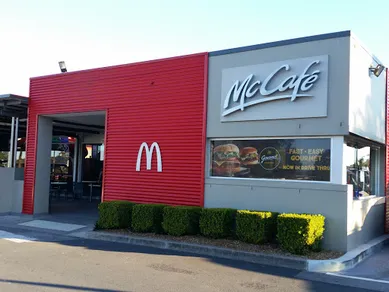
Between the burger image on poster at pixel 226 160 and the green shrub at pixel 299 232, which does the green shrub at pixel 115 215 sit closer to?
the burger image on poster at pixel 226 160

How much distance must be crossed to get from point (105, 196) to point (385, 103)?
347 inches

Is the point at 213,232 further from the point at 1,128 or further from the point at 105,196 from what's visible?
the point at 1,128

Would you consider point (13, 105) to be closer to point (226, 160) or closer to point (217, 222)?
point (226, 160)

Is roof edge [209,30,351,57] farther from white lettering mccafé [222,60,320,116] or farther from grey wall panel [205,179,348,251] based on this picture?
grey wall panel [205,179,348,251]

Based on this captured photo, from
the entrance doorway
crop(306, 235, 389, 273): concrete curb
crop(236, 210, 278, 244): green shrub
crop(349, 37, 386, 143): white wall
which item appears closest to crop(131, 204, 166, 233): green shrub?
crop(236, 210, 278, 244): green shrub

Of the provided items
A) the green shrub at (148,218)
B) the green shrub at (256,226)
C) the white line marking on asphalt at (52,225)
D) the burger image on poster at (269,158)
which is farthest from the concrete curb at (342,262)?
the white line marking on asphalt at (52,225)

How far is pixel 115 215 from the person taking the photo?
10.6 m

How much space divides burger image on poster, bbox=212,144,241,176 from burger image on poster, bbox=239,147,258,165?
142 millimetres

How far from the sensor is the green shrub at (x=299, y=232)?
801 cm

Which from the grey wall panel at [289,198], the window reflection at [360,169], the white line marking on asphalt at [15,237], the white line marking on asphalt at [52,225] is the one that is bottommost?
the white line marking on asphalt at [15,237]

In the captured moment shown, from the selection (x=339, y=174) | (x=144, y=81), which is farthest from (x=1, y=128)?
(x=339, y=174)

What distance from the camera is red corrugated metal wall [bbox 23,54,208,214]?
10875mm

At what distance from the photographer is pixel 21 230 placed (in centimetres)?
1150

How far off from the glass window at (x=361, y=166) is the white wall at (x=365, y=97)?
40 centimetres
